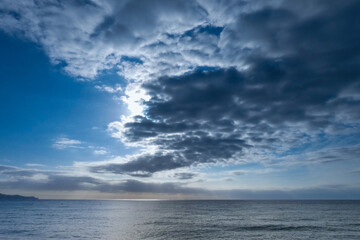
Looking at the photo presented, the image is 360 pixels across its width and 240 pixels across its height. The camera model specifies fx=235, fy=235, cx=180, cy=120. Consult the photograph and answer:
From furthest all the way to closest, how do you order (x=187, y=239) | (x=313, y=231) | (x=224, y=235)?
(x=313, y=231), (x=224, y=235), (x=187, y=239)

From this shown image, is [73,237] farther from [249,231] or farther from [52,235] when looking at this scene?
[249,231]

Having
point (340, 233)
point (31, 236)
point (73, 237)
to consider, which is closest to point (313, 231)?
point (340, 233)

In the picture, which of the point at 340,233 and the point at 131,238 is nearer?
the point at 131,238

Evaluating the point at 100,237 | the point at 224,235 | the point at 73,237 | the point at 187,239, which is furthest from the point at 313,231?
the point at 73,237

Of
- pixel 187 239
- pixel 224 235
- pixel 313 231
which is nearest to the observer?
pixel 187 239

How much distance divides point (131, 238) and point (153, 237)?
4.25 meters

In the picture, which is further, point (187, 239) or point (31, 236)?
point (31, 236)

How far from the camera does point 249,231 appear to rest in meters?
52.9

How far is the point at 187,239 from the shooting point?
147 ft

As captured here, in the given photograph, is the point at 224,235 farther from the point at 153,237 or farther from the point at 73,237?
the point at 73,237

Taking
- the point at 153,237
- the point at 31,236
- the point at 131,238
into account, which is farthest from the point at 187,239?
the point at 31,236

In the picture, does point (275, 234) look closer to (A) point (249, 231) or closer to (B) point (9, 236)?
(A) point (249, 231)

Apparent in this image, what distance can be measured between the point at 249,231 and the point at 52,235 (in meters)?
42.4

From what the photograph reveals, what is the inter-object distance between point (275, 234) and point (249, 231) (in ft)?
19.2
